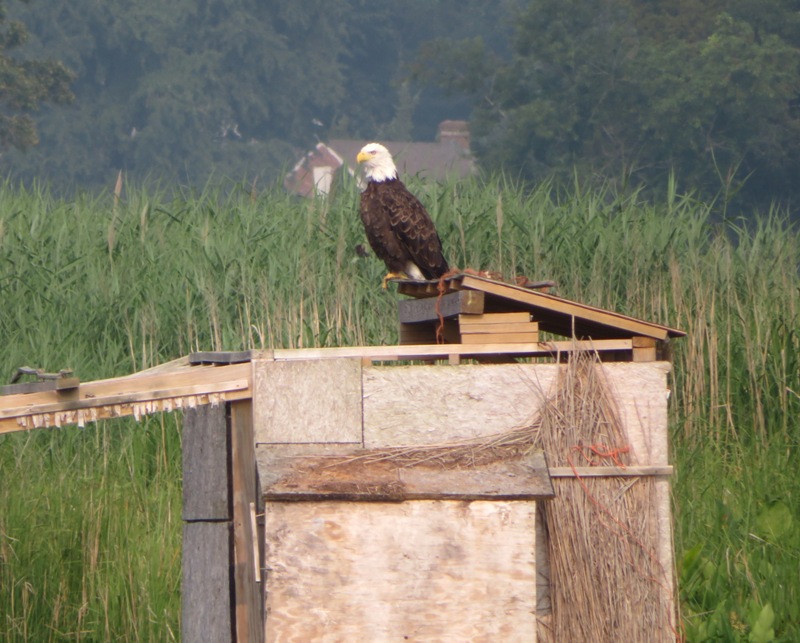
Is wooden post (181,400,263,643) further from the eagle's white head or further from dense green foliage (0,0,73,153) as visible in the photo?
dense green foliage (0,0,73,153)

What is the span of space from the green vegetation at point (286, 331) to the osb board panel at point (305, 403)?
195 centimetres

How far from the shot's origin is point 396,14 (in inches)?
1676

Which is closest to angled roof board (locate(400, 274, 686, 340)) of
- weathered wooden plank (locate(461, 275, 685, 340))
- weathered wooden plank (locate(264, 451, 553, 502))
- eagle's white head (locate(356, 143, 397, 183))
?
weathered wooden plank (locate(461, 275, 685, 340))

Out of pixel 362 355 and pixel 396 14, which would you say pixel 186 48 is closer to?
pixel 396 14

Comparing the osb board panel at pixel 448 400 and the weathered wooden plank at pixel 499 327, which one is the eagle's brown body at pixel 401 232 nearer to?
the weathered wooden plank at pixel 499 327

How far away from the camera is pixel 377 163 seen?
765 centimetres

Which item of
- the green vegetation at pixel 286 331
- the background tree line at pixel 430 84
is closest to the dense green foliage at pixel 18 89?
the background tree line at pixel 430 84

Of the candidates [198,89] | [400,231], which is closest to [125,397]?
[400,231]

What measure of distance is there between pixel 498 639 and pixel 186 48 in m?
34.1

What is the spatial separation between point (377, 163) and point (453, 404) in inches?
130

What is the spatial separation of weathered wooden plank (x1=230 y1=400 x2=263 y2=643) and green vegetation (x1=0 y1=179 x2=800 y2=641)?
42.0 inches

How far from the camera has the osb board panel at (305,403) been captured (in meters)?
4.61

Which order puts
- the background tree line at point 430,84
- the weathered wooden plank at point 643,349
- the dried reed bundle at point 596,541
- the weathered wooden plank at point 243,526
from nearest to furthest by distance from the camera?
the dried reed bundle at point 596,541, the weathered wooden plank at point 643,349, the weathered wooden plank at point 243,526, the background tree line at point 430,84

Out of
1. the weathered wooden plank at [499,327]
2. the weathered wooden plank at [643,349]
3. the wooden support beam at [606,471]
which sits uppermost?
the weathered wooden plank at [499,327]
